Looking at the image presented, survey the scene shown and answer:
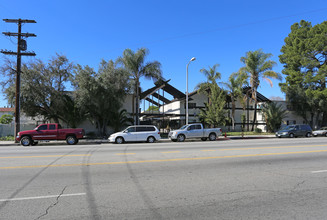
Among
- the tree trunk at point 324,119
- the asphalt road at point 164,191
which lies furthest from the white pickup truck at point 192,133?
the tree trunk at point 324,119

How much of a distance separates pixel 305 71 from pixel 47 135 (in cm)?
3786

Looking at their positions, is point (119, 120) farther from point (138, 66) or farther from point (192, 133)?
point (192, 133)

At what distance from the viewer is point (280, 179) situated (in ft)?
19.4

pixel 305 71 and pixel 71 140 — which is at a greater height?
pixel 305 71

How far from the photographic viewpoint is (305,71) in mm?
34562

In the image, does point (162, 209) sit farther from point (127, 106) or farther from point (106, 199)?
point (127, 106)

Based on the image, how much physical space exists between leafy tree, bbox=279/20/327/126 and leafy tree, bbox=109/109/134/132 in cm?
A: 2646

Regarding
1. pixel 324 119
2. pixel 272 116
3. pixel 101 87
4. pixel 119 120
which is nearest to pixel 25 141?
pixel 101 87

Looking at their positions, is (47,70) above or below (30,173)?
above

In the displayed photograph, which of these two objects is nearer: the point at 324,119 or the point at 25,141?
the point at 25,141

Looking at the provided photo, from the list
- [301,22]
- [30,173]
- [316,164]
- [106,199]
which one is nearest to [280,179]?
[316,164]

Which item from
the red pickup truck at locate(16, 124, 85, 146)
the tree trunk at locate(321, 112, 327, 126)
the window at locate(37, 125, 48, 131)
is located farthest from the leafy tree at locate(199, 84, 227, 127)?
the tree trunk at locate(321, 112, 327, 126)

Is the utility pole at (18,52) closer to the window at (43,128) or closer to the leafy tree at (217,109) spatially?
the window at (43,128)

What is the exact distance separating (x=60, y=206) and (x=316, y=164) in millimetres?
8674
